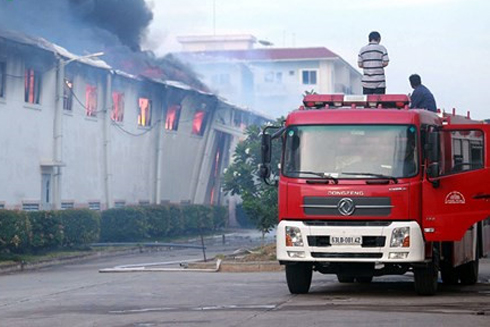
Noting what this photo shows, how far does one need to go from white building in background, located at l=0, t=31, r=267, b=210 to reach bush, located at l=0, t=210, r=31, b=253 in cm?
477

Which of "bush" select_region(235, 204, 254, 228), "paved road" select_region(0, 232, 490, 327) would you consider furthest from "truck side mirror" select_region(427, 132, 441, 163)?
"bush" select_region(235, 204, 254, 228)

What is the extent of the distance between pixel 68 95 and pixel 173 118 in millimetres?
13779

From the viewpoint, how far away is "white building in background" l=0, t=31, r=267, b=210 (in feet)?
128

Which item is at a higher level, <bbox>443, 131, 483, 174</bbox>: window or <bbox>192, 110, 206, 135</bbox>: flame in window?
<bbox>192, 110, 206, 135</bbox>: flame in window

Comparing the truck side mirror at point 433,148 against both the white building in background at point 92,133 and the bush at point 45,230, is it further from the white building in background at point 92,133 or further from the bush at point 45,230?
the white building in background at point 92,133

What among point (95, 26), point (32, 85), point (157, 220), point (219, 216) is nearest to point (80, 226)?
point (32, 85)

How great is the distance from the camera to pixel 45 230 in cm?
3616

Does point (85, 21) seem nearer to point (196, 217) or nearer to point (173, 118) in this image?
point (173, 118)

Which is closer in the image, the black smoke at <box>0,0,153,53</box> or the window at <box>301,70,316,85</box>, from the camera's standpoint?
the black smoke at <box>0,0,153,53</box>

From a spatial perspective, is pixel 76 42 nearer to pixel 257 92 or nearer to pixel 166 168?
pixel 166 168

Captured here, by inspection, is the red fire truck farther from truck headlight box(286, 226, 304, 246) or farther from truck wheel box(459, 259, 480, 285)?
truck wheel box(459, 259, 480, 285)

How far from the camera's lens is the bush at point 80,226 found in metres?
37.8

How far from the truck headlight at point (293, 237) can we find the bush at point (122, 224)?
28269mm

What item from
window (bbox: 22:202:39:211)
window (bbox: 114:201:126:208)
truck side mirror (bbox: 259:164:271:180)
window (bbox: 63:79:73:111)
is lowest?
window (bbox: 22:202:39:211)
